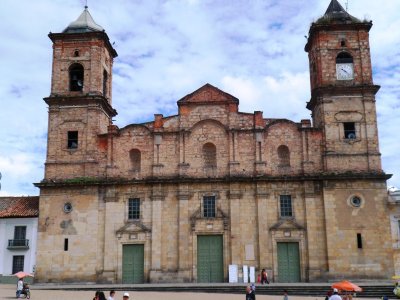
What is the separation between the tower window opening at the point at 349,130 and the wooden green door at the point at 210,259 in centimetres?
1058

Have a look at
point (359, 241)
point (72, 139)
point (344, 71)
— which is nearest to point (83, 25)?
point (72, 139)

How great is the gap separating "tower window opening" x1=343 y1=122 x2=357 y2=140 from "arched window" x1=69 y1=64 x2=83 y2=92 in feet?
59.8

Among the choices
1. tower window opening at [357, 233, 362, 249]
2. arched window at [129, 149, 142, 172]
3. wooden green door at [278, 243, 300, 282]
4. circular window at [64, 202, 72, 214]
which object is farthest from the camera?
arched window at [129, 149, 142, 172]

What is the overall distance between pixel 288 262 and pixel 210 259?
4.87m

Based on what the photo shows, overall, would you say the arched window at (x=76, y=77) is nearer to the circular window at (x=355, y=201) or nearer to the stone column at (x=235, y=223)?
the stone column at (x=235, y=223)

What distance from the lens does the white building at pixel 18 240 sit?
3822 centimetres

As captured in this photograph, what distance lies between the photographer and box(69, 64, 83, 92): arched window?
119ft

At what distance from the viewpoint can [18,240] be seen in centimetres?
3859

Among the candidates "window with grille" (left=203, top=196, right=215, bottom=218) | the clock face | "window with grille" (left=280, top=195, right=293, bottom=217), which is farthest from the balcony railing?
the clock face

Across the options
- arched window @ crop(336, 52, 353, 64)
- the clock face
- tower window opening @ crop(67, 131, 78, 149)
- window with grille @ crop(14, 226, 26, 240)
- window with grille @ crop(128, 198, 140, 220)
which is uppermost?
arched window @ crop(336, 52, 353, 64)

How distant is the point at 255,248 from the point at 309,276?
12.0 ft

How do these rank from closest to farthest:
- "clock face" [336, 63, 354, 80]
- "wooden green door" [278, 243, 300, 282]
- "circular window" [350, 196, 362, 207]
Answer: "wooden green door" [278, 243, 300, 282] < "circular window" [350, 196, 362, 207] < "clock face" [336, 63, 354, 80]

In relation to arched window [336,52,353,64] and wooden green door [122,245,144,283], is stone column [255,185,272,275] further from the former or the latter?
arched window [336,52,353,64]

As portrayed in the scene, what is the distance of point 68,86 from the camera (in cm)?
3594
